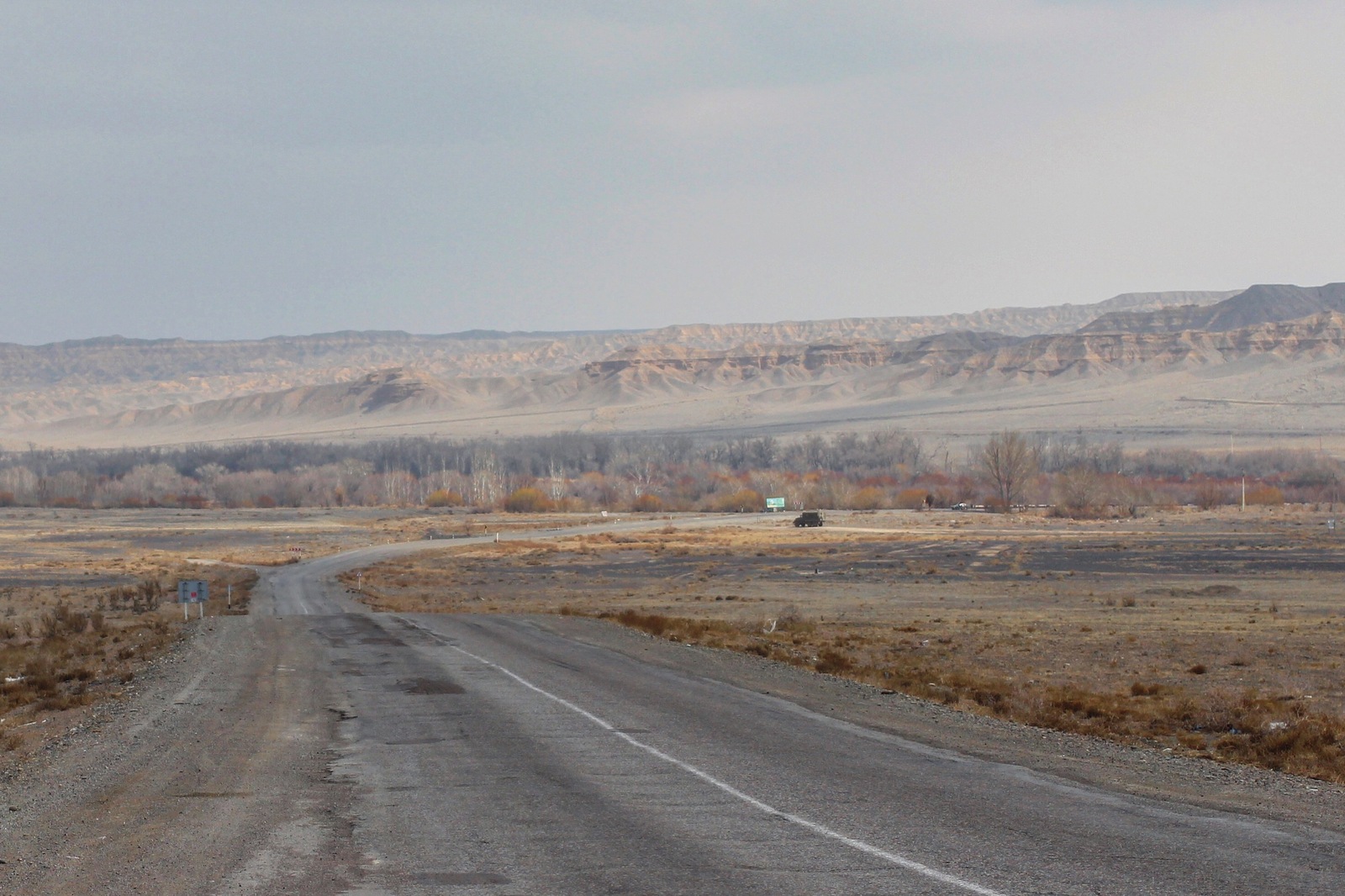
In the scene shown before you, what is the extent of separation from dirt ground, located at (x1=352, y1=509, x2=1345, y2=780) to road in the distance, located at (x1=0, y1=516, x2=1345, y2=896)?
471 cm

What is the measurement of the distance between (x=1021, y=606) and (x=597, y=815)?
3910 cm

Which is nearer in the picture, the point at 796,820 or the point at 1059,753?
the point at 796,820

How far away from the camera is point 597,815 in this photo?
1070cm

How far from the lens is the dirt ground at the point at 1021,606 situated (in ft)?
64.0

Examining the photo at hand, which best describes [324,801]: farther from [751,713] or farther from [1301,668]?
[1301,668]

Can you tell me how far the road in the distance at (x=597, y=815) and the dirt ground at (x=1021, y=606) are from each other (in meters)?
4.71

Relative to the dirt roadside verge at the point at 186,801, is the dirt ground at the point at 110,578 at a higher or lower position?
lower

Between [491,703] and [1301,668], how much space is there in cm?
1823

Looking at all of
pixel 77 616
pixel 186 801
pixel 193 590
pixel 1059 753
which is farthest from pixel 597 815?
pixel 77 616

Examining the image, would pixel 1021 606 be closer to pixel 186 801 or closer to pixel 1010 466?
pixel 186 801

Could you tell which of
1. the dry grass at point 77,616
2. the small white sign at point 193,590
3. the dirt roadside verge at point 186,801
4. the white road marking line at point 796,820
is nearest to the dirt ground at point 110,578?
the dry grass at point 77,616

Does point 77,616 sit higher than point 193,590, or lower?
lower

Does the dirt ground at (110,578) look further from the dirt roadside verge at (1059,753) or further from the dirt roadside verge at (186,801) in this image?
the dirt roadside verge at (1059,753)

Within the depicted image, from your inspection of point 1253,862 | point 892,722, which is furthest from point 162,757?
point 1253,862
